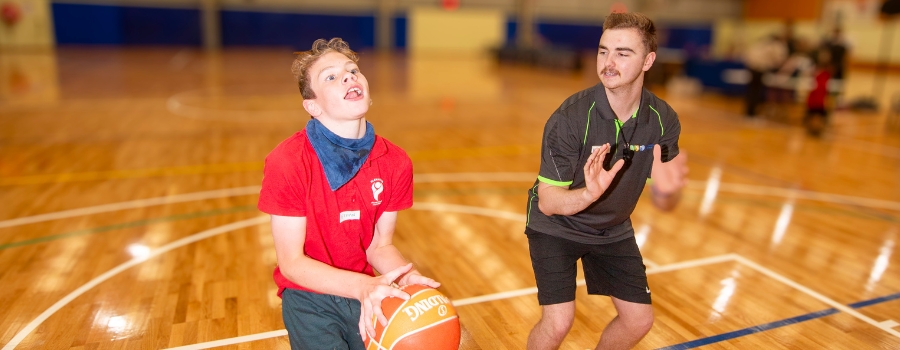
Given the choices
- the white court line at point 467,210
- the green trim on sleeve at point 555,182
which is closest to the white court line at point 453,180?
the white court line at point 467,210

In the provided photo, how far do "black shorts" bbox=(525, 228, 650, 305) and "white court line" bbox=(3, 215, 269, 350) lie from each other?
2878 mm

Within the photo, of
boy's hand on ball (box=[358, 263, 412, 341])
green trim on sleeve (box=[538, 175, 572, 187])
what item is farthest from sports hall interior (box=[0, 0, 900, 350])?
boy's hand on ball (box=[358, 263, 412, 341])

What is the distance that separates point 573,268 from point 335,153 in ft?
3.99

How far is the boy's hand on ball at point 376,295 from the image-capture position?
2156 millimetres

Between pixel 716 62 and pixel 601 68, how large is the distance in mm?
15189

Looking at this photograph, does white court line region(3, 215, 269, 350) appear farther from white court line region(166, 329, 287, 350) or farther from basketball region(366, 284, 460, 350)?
basketball region(366, 284, 460, 350)

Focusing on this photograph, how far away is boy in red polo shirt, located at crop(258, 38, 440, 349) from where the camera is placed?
235 cm

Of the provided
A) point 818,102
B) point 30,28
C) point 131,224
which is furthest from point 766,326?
point 30,28

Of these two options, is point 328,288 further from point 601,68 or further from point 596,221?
point 601,68

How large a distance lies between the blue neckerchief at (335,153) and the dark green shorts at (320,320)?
485 mm

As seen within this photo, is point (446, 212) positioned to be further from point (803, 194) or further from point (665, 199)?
Answer: point (803, 194)

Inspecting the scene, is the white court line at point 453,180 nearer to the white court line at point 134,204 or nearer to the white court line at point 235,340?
the white court line at point 134,204

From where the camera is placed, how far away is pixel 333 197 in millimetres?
2486

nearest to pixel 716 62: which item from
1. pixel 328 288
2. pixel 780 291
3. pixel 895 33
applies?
pixel 780 291
